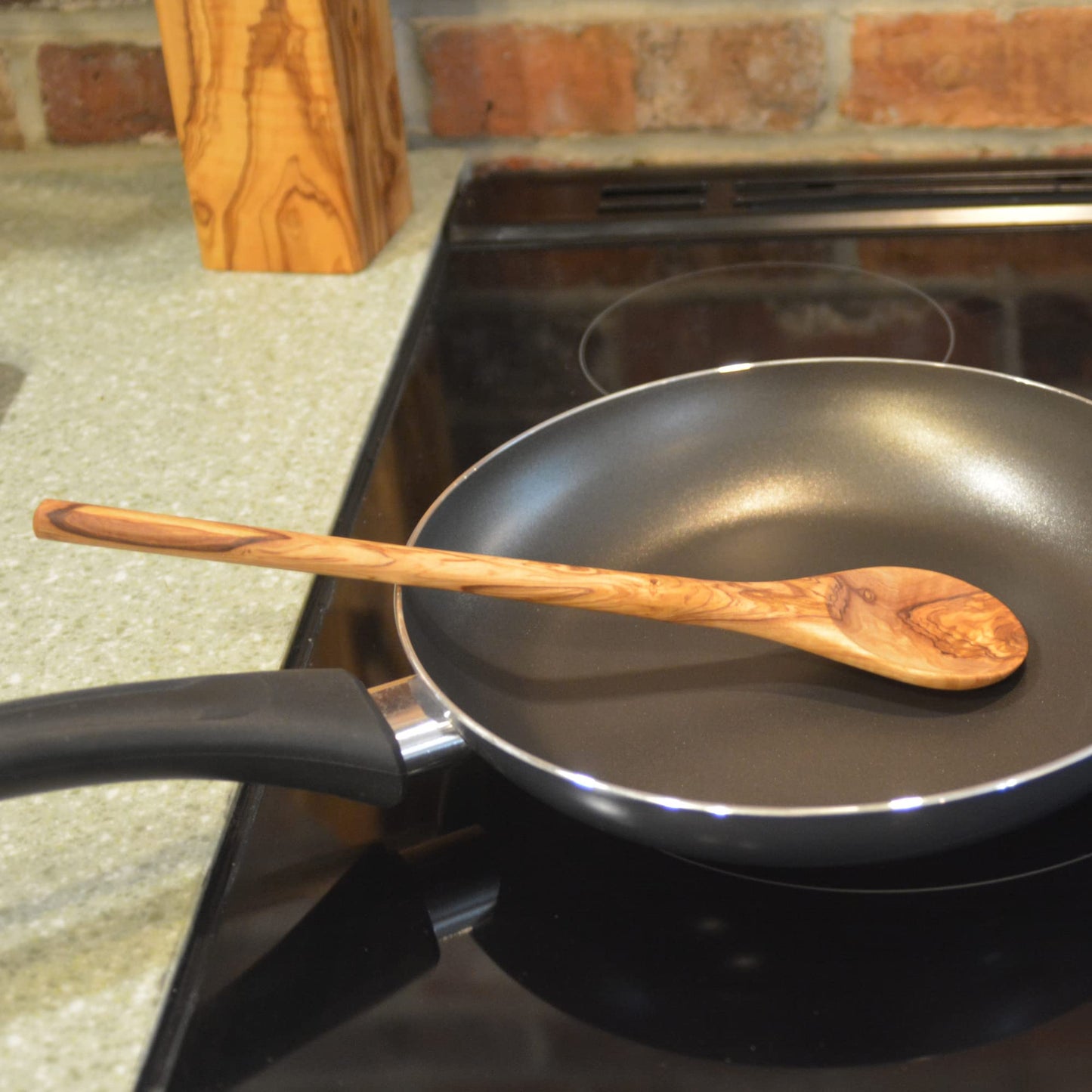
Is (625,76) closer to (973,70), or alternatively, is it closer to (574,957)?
(973,70)

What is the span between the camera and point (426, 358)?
2.16 feet

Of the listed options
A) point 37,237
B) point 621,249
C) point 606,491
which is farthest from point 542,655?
point 37,237

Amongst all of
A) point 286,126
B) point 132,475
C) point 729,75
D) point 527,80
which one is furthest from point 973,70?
point 132,475

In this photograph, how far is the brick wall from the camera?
2.52 ft

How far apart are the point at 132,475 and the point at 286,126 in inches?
8.3

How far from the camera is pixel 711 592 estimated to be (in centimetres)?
41

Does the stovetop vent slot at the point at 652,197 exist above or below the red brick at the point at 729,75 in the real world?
Answer: below

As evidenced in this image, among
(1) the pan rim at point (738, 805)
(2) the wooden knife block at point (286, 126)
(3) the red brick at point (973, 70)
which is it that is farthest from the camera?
(3) the red brick at point (973, 70)

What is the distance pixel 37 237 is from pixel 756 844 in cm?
64

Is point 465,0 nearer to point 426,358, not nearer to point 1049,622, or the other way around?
point 426,358

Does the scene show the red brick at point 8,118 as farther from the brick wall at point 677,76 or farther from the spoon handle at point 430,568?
the spoon handle at point 430,568

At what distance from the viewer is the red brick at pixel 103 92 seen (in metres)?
0.82

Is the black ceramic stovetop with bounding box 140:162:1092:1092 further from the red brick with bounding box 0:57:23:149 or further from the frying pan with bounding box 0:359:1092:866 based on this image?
the red brick with bounding box 0:57:23:149

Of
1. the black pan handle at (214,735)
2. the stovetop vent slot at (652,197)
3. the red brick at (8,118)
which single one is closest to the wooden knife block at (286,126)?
the stovetop vent slot at (652,197)
